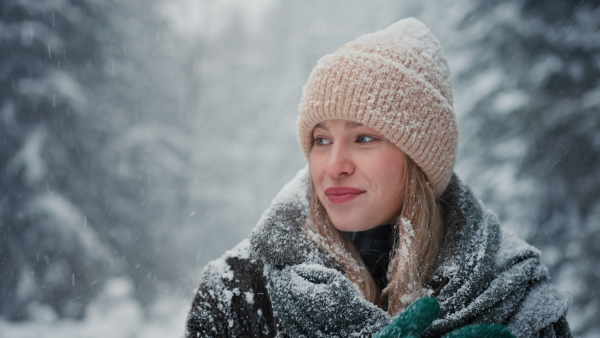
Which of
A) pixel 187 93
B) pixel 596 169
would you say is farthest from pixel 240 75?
pixel 596 169

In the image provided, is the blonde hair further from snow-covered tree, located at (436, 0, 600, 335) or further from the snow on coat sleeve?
snow-covered tree, located at (436, 0, 600, 335)

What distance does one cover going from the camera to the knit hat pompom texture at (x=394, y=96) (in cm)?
159

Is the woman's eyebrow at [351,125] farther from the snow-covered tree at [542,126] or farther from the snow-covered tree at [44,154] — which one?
the snow-covered tree at [44,154]

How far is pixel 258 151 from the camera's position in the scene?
8.64m

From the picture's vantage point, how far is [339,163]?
1594mm

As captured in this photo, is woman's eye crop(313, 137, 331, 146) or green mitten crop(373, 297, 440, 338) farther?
woman's eye crop(313, 137, 331, 146)

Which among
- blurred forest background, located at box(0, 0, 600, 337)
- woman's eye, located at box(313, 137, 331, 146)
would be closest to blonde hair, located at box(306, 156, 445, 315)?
woman's eye, located at box(313, 137, 331, 146)

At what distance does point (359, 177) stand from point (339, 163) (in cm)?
10

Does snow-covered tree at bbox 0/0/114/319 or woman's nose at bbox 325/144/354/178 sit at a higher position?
snow-covered tree at bbox 0/0/114/319

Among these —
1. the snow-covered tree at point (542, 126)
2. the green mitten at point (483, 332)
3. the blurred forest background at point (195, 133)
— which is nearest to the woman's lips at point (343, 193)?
the green mitten at point (483, 332)

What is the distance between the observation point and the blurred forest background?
3.78m

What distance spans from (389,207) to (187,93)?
7395mm

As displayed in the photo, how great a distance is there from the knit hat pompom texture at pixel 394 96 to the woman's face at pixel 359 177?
0.18 feet

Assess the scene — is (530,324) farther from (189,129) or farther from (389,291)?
(189,129)
